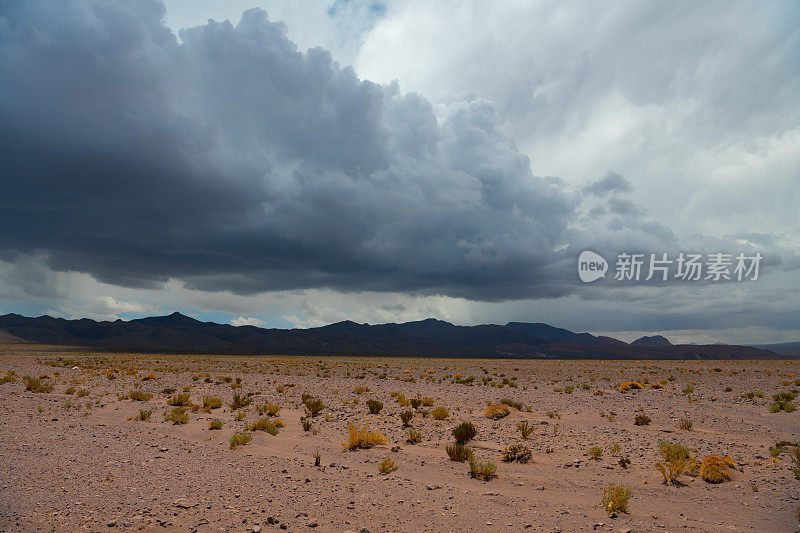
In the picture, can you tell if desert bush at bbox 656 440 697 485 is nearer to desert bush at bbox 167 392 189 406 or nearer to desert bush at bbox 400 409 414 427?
desert bush at bbox 400 409 414 427

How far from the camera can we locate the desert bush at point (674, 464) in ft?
33.0

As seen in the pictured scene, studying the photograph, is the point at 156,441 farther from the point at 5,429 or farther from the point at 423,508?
the point at 423,508

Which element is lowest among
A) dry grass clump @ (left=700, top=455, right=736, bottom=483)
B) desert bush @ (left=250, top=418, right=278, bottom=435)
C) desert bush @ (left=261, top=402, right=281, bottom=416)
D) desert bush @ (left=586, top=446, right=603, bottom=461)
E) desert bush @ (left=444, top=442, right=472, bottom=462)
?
desert bush @ (left=261, top=402, right=281, bottom=416)

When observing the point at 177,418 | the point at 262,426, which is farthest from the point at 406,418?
the point at 177,418

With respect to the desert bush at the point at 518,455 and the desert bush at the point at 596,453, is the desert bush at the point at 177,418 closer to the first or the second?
the desert bush at the point at 518,455

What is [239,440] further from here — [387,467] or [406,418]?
[406,418]

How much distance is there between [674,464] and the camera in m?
10.2

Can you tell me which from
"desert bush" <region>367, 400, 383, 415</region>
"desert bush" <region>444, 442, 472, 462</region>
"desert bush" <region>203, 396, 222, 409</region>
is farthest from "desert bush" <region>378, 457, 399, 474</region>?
"desert bush" <region>203, 396, 222, 409</region>

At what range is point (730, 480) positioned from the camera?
33.4 feet

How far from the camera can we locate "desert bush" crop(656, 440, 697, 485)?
33.0ft

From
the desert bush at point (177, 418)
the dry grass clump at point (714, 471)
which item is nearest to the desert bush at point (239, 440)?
the desert bush at point (177, 418)

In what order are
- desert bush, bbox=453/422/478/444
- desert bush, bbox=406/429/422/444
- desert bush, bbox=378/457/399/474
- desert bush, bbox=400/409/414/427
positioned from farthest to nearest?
desert bush, bbox=400/409/414/427
desert bush, bbox=406/429/422/444
desert bush, bbox=453/422/478/444
desert bush, bbox=378/457/399/474

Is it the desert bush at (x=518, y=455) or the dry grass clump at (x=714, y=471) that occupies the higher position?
the dry grass clump at (x=714, y=471)

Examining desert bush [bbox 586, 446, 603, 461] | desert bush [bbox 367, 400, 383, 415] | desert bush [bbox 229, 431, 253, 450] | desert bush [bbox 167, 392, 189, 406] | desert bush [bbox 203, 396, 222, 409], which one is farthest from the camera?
desert bush [bbox 167, 392, 189, 406]
